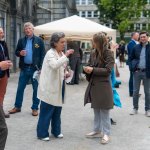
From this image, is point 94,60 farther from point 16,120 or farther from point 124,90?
point 124,90

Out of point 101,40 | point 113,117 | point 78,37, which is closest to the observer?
point 101,40

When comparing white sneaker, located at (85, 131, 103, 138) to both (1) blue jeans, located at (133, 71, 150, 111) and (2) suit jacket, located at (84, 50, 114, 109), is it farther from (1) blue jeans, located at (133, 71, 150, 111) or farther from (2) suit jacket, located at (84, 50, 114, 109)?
(1) blue jeans, located at (133, 71, 150, 111)

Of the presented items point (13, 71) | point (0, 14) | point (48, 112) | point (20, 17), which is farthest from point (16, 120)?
point (20, 17)

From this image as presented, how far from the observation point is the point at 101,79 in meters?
7.42

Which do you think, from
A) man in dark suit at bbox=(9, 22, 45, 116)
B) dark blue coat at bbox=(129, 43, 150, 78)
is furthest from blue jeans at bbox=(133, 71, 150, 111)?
man in dark suit at bbox=(9, 22, 45, 116)

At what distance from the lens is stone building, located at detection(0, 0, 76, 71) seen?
806 inches

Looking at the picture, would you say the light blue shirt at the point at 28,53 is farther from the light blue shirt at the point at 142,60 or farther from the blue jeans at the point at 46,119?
the light blue shirt at the point at 142,60

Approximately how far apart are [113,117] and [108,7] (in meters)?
40.9

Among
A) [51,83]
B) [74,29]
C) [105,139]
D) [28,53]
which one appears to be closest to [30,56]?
[28,53]

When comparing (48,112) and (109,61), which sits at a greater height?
(109,61)

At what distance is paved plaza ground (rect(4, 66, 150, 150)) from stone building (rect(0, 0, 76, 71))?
30.4 ft

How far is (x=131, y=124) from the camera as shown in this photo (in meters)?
9.00

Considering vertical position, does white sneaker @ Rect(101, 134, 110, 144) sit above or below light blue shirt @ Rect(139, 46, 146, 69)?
below

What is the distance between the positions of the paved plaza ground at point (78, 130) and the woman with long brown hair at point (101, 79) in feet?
1.19
